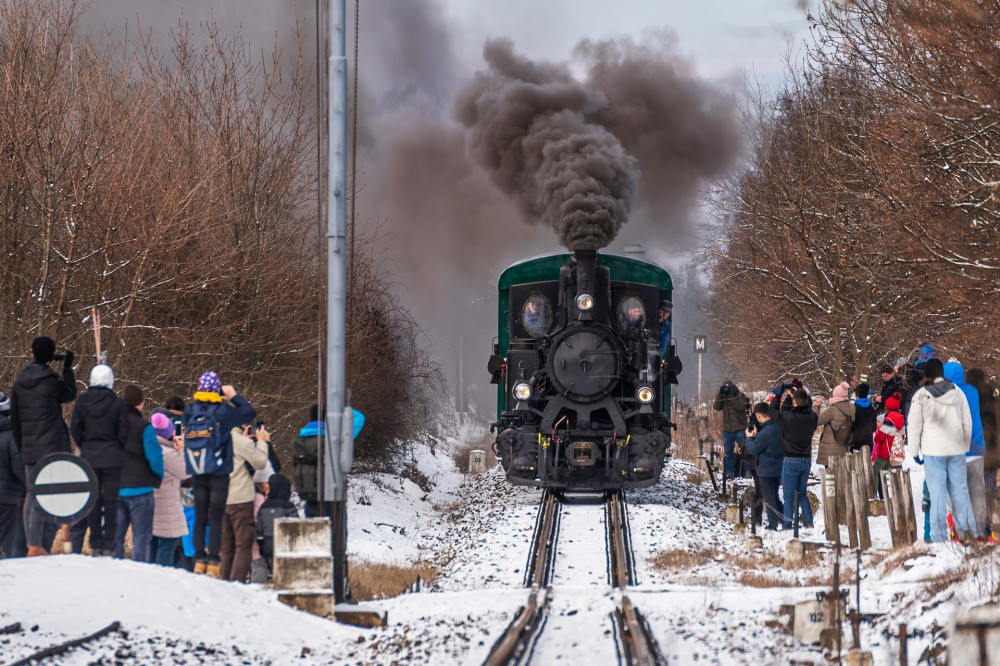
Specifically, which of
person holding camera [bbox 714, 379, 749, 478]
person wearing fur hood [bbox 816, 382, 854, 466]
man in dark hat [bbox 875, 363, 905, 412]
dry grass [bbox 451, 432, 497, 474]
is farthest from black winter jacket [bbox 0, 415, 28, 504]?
dry grass [bbox 451, 432, 497, 474]

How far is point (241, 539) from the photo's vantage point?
27.5 ft

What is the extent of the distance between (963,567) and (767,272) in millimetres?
13634

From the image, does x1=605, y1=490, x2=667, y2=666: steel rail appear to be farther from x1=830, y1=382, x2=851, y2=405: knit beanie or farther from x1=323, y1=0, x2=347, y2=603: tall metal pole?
x1=830, y1=382, x2=851, y2=405: knit beanie

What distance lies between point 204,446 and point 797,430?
6.54 m

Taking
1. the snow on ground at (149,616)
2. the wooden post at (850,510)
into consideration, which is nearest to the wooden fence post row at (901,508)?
the wooden post at (850,510)

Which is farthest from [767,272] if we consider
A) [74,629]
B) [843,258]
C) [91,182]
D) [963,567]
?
[74,629]

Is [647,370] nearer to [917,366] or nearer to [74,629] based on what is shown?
[917,366]

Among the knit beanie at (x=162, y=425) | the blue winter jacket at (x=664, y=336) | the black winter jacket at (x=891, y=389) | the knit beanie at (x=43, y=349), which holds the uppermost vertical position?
the blue winter jacket at (x=664, y=336)

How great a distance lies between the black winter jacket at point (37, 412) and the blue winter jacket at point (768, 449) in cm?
725

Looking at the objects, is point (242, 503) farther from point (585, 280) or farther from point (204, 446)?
point (585, 280)

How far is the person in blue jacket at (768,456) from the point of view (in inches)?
473

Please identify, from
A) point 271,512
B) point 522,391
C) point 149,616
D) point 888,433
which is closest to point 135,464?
point 271,512

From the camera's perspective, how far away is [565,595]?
28.3ft

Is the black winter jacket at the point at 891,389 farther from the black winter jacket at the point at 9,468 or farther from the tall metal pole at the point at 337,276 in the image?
the black winter jacket at the point at 9,468
